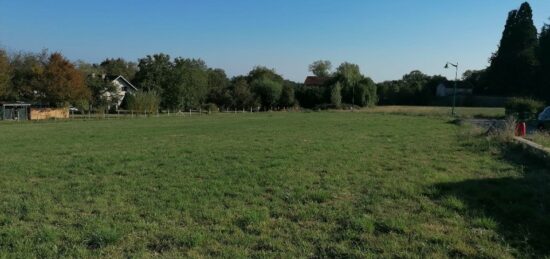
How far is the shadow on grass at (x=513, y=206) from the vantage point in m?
5.34

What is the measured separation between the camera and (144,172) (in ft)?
33.9

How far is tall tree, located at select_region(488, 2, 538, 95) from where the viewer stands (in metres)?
86.5

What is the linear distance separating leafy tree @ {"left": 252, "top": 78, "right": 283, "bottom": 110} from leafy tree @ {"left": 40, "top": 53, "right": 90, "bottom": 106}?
3904 centimetres

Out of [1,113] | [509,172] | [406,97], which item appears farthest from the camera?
[406,97]

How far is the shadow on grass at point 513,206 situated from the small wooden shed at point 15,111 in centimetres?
5868

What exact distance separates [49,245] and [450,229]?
4.54m

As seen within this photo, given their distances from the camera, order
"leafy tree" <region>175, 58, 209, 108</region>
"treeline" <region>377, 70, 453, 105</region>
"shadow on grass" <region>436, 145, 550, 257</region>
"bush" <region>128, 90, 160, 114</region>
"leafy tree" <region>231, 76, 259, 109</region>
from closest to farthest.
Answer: "shadow on grass" <region>436, 145, 550, 257</region>, "bush" <region>128, 90, 160, 114</region>, "leafy tree" <region>175, 58, 209, 108</region>, "leafy tree" <region>231, 76, 259, 109</region>, "treeline" <region>377, 70, 453, 105</region>

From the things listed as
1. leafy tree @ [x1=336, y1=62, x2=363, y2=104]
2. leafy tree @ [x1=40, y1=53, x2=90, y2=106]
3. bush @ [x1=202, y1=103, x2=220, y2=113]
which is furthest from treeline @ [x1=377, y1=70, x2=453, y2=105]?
leafy tree @ [x1=40, y1=53, x2=90, y2=106]

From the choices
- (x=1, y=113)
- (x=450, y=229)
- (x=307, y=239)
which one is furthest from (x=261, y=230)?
(x=1, y=113)

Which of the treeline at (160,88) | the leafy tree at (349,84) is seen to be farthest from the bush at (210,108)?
the leafy tree at (349,84)

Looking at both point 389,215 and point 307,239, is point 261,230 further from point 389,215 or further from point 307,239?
point 389,215

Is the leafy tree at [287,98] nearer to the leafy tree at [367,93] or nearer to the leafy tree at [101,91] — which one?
the leafy tree at [367,93]

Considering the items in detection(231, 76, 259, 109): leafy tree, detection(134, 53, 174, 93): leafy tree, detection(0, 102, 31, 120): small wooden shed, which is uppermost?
detection(134, 53, 174, 93): leafy tree

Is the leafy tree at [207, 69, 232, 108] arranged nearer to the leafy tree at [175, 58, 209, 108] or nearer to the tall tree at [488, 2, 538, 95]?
the leafy tree at [175, 58, 209, 108]
